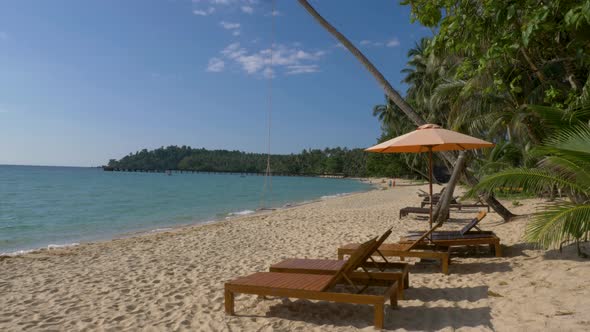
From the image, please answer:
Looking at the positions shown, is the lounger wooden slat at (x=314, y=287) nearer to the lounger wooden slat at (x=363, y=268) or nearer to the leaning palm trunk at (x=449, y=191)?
the lounger wooden slat at (x=363, y=268)

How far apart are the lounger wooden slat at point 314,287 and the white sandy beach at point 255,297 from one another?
0.24 meters

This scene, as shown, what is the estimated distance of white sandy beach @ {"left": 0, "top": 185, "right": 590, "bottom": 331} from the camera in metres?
3.79

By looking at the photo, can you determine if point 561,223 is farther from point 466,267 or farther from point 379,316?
point 379,316

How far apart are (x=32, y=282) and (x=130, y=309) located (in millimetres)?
2515

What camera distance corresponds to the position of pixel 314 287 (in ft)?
12.5

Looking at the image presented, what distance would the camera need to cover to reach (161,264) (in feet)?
23.1

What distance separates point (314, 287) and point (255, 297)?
115 cm

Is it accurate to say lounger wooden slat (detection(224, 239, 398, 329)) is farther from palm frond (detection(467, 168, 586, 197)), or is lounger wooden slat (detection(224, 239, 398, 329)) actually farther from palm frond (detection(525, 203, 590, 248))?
palm frond (detection(467, 168, 586, 197))

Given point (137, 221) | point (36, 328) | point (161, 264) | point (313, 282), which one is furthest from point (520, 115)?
point (137, 221)

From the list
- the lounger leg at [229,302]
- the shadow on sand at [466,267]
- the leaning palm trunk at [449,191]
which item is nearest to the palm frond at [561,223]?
the shadow on sand at [466,267]

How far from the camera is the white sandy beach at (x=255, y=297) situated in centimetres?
379

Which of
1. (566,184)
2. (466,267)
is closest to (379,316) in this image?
(466,267)

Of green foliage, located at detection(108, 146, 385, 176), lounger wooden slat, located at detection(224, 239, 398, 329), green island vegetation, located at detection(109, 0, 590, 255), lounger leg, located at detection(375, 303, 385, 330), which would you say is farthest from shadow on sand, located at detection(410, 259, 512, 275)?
green foliage, located at detection(108, 146, 385, 176)

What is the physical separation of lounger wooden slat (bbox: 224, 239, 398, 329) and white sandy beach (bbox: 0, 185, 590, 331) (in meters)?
0.24
